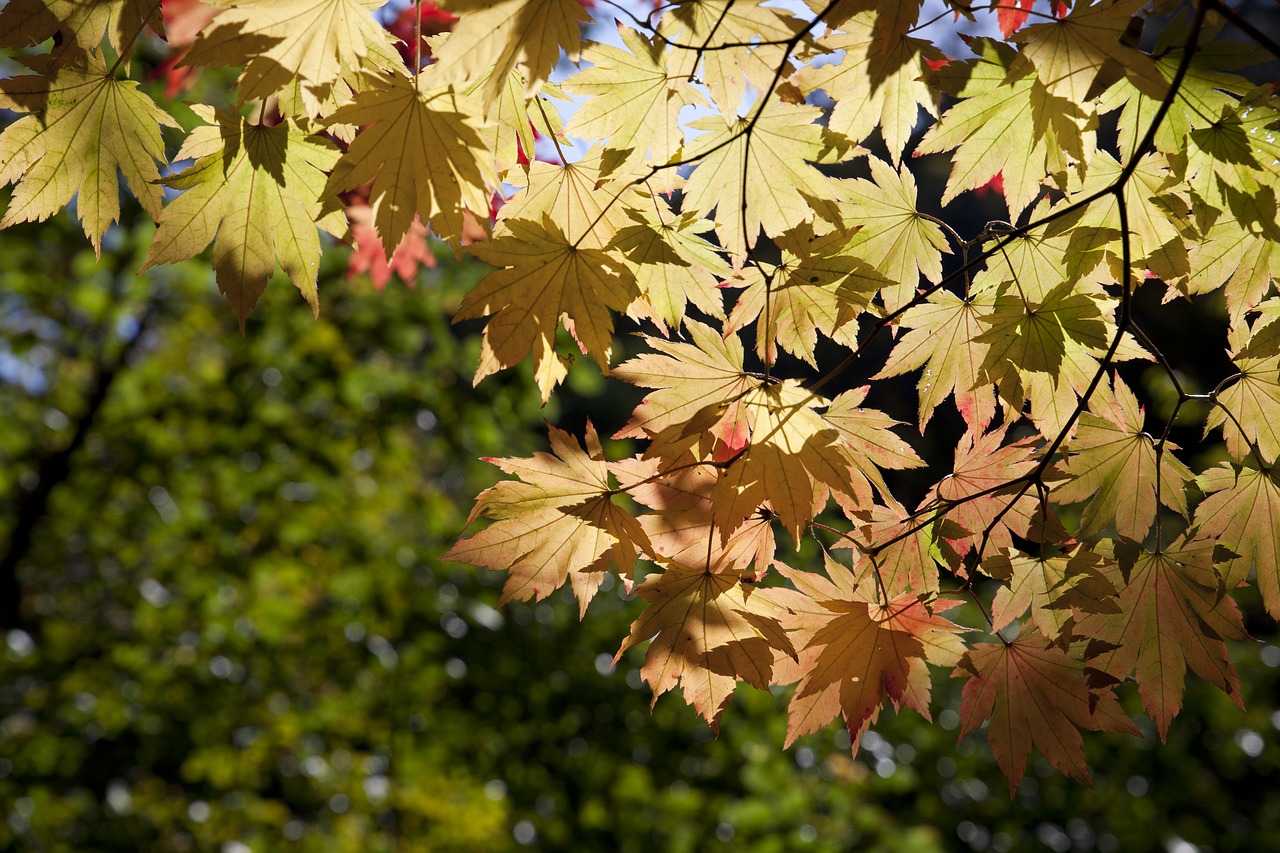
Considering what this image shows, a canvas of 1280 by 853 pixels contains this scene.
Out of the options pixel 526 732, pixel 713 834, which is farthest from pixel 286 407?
pixel 713 834

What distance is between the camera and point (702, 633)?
102 centimetres

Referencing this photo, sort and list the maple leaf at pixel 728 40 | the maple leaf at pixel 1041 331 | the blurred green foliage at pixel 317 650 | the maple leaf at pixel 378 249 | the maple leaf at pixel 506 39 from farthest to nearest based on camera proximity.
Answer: the blurred green foliage at pixel 317 650 < the maple leaf at pixel 378 249 < the maple leaf at pixel 1041 331 < the maple leaf at pixel 728 40 < the maple leaf at pixel 506 39

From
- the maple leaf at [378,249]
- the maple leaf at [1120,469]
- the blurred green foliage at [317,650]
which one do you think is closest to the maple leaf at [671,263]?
the maple leaf at [1120,469]

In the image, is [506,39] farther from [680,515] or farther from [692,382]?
[680,515]

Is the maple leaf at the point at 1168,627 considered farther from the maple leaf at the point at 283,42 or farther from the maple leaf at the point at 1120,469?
the maple leaf at the point at 283,42

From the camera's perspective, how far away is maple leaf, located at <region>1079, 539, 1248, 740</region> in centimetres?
103

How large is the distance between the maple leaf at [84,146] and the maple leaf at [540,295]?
43cm

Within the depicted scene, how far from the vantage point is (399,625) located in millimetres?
4473

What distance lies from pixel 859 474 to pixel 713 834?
3.65m

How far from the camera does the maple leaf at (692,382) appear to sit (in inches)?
39.3

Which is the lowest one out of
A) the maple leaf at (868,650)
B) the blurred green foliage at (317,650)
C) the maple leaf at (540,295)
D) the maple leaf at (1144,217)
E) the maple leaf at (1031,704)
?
the blurred green foliage at (317,650)

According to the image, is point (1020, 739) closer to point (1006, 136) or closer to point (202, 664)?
point (1006, 136)

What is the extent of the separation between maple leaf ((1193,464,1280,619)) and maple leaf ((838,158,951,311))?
0.43m

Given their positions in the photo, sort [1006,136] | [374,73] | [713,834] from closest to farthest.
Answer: [374,73] → [1006,136] → [713,834]
